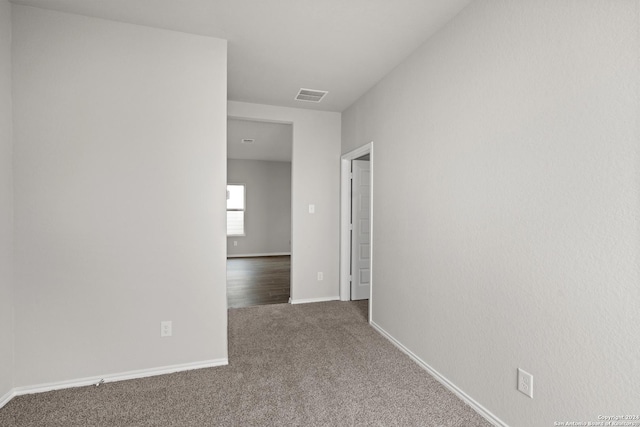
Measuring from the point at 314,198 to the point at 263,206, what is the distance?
495cm

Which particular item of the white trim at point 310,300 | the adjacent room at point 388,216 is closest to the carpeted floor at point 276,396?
the adjacent room at point 388,216

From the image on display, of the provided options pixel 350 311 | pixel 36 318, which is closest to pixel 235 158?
pixel 350 311

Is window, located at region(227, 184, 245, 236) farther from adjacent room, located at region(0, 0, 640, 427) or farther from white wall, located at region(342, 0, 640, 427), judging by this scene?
white wall, located at region(342, 0, 640, 427)

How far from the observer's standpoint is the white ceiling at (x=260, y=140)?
533 cm

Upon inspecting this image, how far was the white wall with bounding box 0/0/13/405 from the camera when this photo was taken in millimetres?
2021

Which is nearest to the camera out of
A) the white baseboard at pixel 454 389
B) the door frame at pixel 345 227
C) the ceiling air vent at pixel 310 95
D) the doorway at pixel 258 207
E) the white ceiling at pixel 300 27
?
the white baseboard at pixel 454 389

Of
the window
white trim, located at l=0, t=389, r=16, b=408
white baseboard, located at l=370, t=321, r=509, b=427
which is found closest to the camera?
white baseboard, located at l=370, t=321, r=509, b=427

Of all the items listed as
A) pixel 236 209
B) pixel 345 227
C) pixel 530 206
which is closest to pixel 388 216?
pixel 345 227

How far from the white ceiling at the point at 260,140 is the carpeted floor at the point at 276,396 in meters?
3.09

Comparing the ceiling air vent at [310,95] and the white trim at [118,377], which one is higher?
the ceiling air vent at [310,95]

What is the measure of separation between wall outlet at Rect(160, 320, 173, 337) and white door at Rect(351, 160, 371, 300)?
2.61m

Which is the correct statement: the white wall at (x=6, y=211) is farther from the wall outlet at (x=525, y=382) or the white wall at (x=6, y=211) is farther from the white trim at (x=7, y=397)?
the wall outlet at (x=525, y=382)

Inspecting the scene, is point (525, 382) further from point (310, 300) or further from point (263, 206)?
point (263, 206)

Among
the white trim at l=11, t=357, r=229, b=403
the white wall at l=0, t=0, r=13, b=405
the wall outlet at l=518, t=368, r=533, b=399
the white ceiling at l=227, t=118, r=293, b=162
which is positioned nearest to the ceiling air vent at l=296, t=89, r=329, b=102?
the white ceiling at l=227, t=118, r=293, b=162
